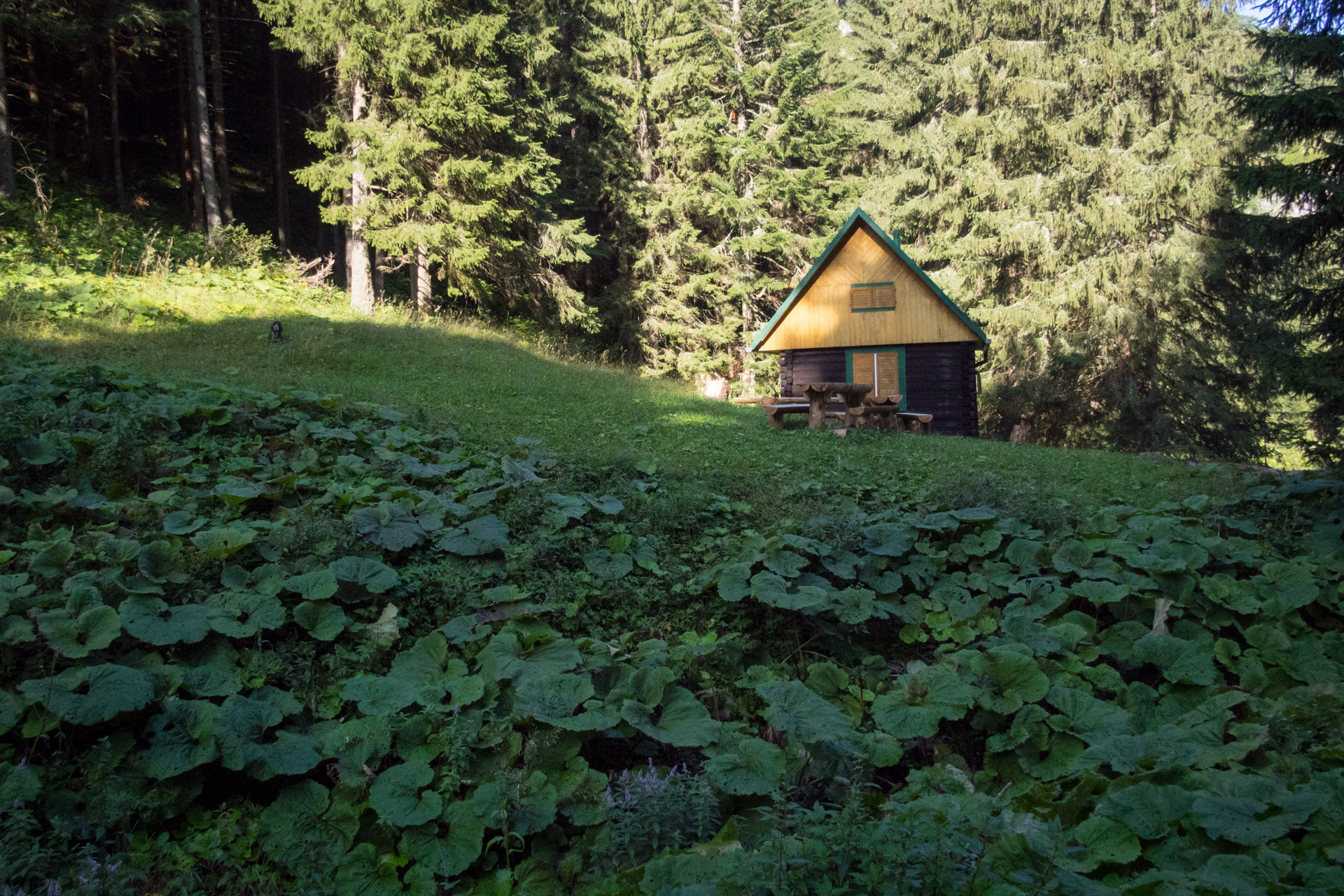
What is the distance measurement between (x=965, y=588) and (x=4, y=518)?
6.34 metres

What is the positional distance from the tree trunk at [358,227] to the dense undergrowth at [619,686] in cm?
1223

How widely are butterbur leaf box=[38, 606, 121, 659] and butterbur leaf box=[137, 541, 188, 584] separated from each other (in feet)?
1.96

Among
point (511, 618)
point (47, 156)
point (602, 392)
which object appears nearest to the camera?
point (511, 618)

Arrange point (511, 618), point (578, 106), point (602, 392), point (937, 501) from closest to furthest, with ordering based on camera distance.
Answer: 1. point (511, 618)
2. point (937, 501)
3. point (602, 392)
4. point (578, 106)

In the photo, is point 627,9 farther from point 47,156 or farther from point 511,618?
point 511,618

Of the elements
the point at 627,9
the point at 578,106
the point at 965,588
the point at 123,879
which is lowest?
the point at 123,879

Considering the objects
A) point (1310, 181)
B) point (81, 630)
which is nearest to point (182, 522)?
point (81, 630)

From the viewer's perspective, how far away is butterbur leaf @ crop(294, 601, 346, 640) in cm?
415

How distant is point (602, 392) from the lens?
1463cm

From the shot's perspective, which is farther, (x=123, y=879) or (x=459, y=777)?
(x=459, y=777)

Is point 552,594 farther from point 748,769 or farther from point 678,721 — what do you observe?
point 748,769

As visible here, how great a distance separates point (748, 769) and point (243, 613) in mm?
2888

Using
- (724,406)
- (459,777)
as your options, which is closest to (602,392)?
(724,406)

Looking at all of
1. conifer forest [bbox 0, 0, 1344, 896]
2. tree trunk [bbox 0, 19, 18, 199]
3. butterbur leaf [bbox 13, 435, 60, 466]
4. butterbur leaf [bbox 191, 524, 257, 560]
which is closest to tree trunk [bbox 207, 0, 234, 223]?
conifer forest [bbox 0, 0, 1344, 896]
